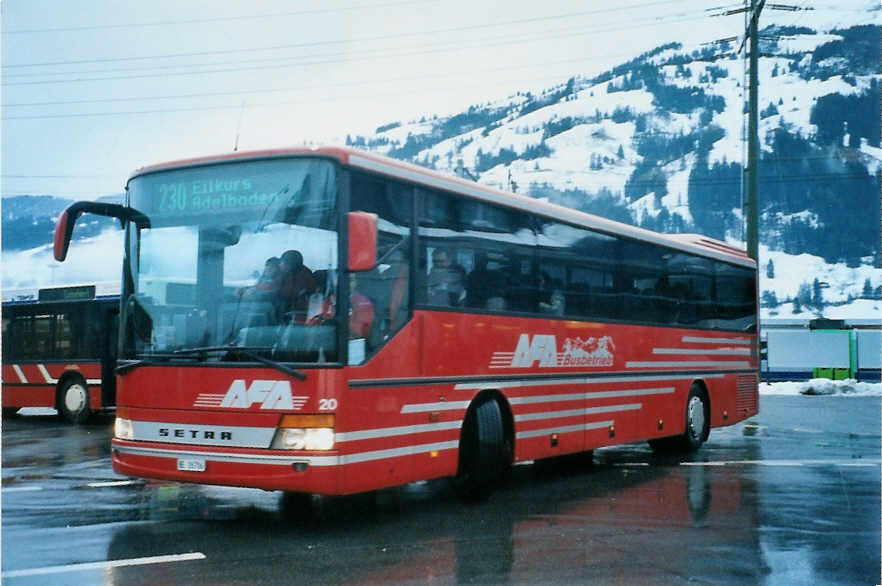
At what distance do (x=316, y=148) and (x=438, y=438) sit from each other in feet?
9.40

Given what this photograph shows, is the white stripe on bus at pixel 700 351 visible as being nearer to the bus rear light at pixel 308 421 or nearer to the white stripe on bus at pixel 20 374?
the bus rear light at pixel 308 421

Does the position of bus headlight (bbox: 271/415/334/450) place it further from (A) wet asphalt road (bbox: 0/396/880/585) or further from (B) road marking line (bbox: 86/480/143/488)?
(B) road marking line (bbox: 86/480/143/488)

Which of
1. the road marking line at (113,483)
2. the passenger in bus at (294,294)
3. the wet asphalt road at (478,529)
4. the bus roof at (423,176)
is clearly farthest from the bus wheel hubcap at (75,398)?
the passenger in bus at (294,294)

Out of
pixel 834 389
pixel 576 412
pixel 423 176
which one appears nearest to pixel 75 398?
pixel 576 412

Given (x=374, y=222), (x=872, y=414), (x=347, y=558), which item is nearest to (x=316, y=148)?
(x=374, y=222)

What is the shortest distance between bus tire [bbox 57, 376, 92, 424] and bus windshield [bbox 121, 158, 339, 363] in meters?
13.5

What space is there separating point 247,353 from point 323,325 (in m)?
0.64

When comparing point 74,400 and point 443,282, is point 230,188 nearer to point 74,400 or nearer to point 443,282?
point 443,282

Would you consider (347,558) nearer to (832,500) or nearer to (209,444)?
(209,444)

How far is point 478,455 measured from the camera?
10.0m

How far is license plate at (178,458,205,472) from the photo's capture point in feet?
27.2

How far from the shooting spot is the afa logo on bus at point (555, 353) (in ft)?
35.4

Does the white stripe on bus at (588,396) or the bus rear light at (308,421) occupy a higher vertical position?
the bus rear light at (308,421)

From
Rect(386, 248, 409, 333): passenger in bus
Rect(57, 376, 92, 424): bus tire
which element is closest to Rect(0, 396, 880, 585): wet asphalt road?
Rect(386, 248, 409, 333): passenger in bus
